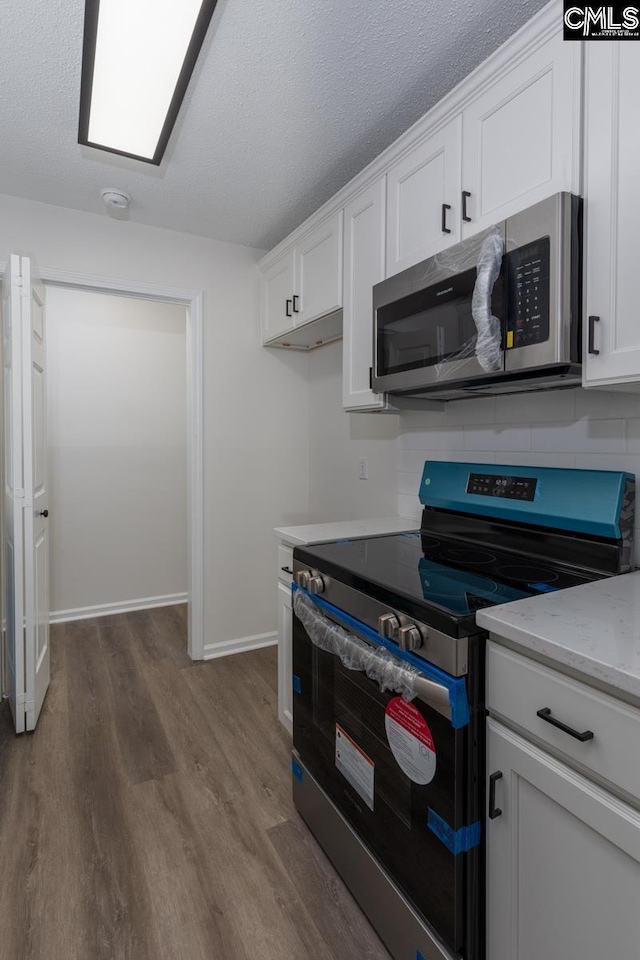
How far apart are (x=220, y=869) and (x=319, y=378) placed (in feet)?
8.10

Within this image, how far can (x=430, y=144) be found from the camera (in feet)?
5.27

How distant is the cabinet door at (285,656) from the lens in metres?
2.01

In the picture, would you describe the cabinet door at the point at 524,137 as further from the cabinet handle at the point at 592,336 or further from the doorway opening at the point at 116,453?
the doorway opening at the point at 116,453

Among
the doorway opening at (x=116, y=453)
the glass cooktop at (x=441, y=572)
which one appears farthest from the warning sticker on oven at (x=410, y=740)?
the doorway opening at (x=116, y=453)

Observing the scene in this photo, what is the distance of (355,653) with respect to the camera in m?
1.31

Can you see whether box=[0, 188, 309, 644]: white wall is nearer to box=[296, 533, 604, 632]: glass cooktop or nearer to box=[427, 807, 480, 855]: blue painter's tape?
box=[296, 533, 604, 632]: glass cooktop

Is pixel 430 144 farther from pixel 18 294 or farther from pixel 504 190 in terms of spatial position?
pixel 18 294

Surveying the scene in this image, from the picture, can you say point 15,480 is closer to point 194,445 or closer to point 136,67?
point 194,445

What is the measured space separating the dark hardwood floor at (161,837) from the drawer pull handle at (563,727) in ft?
2.90

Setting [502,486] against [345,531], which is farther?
[345,531]

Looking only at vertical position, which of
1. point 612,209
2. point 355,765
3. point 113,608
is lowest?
point 113,608

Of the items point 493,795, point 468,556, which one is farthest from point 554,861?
point 468,556

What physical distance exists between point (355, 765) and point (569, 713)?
27.9 inches

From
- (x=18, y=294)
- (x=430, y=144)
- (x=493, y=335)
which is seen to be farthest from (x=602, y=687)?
(x=18, y=294)
